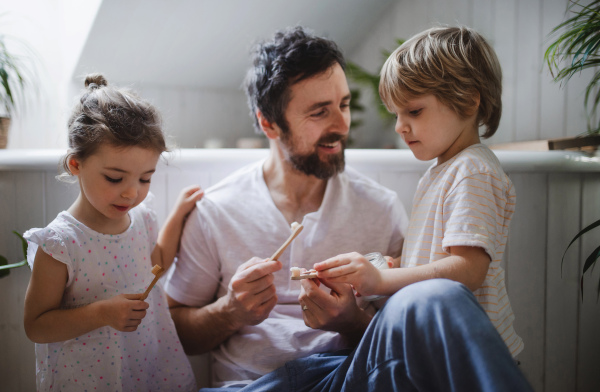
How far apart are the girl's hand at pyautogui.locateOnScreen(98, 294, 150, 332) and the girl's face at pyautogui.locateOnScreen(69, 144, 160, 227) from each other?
176 mm

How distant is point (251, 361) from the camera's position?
111 centimetres

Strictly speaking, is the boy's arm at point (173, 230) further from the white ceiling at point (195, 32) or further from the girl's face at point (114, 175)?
the white ceiling at point (195, 32)

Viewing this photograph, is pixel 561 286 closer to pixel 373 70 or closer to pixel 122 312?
pixel 122 312

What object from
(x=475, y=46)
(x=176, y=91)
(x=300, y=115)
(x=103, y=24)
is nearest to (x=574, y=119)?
(x=475, y=46)

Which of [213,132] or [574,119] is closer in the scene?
[574,119]

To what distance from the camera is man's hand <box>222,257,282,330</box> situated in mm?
959

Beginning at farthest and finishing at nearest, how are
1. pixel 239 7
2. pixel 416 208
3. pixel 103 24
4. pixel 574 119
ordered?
pixel 239 7, pixel 103 24, pixel 574 119, pixel 416 208

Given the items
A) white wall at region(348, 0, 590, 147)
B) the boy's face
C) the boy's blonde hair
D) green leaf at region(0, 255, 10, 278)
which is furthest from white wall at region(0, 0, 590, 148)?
green leaf at region(0, 255, 10, 278)

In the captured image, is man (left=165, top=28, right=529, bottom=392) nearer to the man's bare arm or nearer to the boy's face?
the man's bare arm

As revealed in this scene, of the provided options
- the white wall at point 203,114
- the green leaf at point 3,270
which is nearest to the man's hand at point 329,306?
the green leaf at point 3,270

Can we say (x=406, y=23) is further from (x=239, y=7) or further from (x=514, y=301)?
(x=514, y=301)

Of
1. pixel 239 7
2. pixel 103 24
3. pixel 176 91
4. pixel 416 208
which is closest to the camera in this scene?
pixel 416 208

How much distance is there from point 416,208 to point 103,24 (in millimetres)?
1947

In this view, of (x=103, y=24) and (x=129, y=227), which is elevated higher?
(x=103, y=24)
